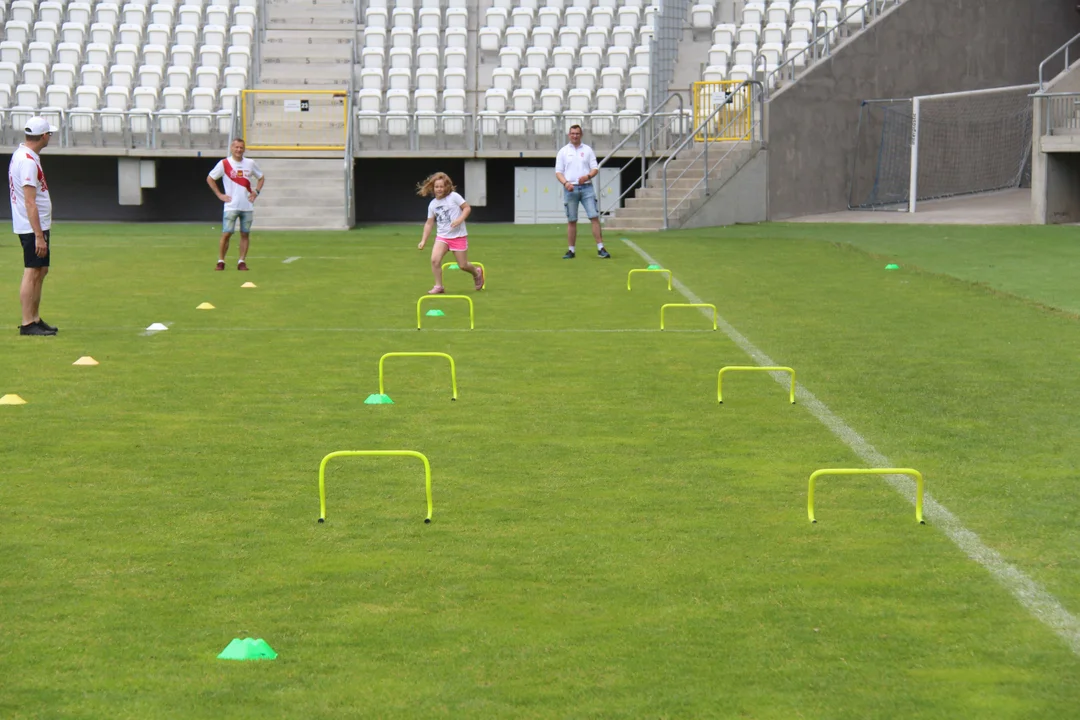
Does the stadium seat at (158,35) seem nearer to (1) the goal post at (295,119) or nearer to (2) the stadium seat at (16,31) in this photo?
(2) the stadium seat at (16,31)

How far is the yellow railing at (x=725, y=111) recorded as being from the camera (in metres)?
32.0

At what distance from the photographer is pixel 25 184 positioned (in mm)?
13234


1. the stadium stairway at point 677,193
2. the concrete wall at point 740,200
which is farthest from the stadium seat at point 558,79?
the concrete wall at point 740,200

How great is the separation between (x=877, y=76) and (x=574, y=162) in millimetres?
13850

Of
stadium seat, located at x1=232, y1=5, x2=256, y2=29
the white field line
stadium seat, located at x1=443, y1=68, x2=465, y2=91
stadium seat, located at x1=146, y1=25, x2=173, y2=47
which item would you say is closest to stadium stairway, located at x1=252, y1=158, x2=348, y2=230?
stadium seat, located at x1=443, y1=68, x2=465, y2=91

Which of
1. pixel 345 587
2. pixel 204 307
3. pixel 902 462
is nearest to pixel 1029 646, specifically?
pixel 345 587

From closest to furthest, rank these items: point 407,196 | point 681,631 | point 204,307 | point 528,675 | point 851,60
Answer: point 528,675, point 681,631, point 204,307, point 851,60, point 407,196

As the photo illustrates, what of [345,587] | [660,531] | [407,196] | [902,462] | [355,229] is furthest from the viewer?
[407,196]

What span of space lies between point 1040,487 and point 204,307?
10.4m

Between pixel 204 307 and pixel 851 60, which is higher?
pixel 851 60

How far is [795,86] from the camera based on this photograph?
32.8 metres

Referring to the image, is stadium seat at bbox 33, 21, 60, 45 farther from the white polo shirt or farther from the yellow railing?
the white polo shirt

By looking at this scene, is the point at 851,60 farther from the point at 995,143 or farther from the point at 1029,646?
the point at 1029,646

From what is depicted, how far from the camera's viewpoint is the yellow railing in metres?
32.0
